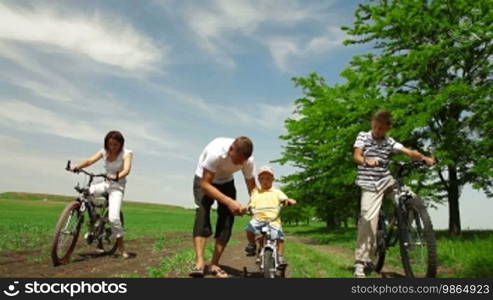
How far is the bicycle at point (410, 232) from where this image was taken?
6.03 m

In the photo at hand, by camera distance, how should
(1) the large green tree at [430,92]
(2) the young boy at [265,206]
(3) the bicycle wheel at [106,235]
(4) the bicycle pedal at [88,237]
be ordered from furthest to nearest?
(1) the large green tree at [430,92] < (3) the bicycle wheel at [106,235] < (4) the bicycle pedal at [88,237] < (2) the young boy at [265,206]

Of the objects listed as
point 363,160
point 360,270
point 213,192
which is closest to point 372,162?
point 363,160

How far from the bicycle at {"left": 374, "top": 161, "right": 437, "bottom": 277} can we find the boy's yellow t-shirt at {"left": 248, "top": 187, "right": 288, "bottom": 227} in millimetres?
1786

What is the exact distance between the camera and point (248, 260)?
8617 mm

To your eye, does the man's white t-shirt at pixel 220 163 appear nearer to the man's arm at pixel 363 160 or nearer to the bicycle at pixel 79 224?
the man's arm at pixel 363 160

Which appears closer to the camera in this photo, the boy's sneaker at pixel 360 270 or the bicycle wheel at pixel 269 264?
the bicycle wheel at pixel 269 264

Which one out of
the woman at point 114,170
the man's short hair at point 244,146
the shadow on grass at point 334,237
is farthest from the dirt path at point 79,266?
the shadow on grass at point 334,237

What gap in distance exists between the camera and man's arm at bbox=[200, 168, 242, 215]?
564cm

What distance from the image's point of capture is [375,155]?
6.90 metres

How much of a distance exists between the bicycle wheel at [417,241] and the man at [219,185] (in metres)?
2.23

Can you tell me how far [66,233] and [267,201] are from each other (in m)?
3.61

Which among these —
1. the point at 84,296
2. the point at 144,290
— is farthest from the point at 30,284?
the point at 144,290

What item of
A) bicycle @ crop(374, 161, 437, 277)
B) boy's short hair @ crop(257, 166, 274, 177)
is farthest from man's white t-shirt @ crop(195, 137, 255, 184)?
bicycle @ crop(374, 161, 437, 277)

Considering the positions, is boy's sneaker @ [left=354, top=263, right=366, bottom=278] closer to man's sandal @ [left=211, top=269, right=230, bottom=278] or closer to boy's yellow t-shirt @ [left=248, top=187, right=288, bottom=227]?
boy's yellow t-shirt @ [left=248, top=187, right=288, bottom=227]
